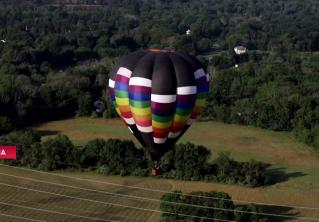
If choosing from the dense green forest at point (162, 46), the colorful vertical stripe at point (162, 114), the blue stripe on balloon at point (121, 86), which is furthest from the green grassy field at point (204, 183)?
the blue stripe on balloon at point (121, 86)

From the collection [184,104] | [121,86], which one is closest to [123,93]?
[121,86]

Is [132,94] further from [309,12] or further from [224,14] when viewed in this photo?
[309,12]

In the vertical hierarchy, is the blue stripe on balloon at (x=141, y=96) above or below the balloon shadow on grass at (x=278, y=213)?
above

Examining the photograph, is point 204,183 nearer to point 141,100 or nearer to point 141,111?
point 141,111

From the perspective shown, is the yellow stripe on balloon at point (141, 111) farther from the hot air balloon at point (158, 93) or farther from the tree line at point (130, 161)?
the tree line at point (130, 161)

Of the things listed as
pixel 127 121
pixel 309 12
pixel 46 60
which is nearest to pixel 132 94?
pixel 127 121

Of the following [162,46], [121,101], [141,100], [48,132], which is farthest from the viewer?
[162,46]

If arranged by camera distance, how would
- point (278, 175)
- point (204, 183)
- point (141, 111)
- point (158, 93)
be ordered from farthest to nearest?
point (278, 175)
point (204, 183)
point (141, 111)
point (158, 93)

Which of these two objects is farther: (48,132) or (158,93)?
(48,132)
